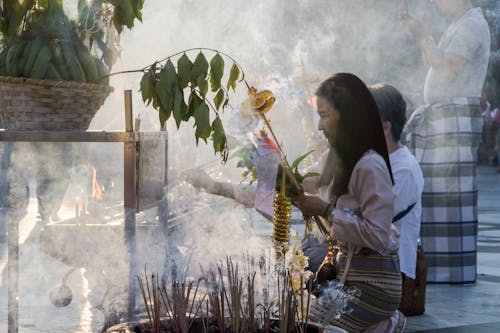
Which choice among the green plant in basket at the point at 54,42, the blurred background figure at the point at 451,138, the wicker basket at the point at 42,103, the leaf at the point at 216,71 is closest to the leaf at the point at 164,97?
the leaf at the point at 216,71

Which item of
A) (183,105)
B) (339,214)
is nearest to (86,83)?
(183,105)

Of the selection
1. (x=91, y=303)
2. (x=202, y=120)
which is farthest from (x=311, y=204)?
(x=91, y=303)

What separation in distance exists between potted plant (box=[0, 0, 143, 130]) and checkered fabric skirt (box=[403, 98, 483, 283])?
3989mm

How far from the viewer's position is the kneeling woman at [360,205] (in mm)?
3471

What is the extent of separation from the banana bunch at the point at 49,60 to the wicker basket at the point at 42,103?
33 mm

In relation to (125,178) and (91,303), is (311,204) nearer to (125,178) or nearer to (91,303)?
(125,178)

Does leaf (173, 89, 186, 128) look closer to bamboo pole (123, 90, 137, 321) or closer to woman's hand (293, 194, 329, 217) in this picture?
bamboo pole (123, 90, 137, 321)

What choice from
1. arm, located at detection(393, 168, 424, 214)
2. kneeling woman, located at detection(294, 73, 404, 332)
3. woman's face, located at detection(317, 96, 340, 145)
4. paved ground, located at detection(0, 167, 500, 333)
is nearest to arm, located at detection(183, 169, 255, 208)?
kneeling woman, located at detection(294, 73, 404, 332)

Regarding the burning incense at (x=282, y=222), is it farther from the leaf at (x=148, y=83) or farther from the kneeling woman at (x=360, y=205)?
the leaf at (x=148, y=83)

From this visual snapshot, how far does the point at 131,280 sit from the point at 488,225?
858 cm

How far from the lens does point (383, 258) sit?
357cm

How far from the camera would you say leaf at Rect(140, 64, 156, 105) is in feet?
9.14

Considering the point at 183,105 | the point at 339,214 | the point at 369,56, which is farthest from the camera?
the point at 369,56

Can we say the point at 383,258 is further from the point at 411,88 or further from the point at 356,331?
the point at 411,88
